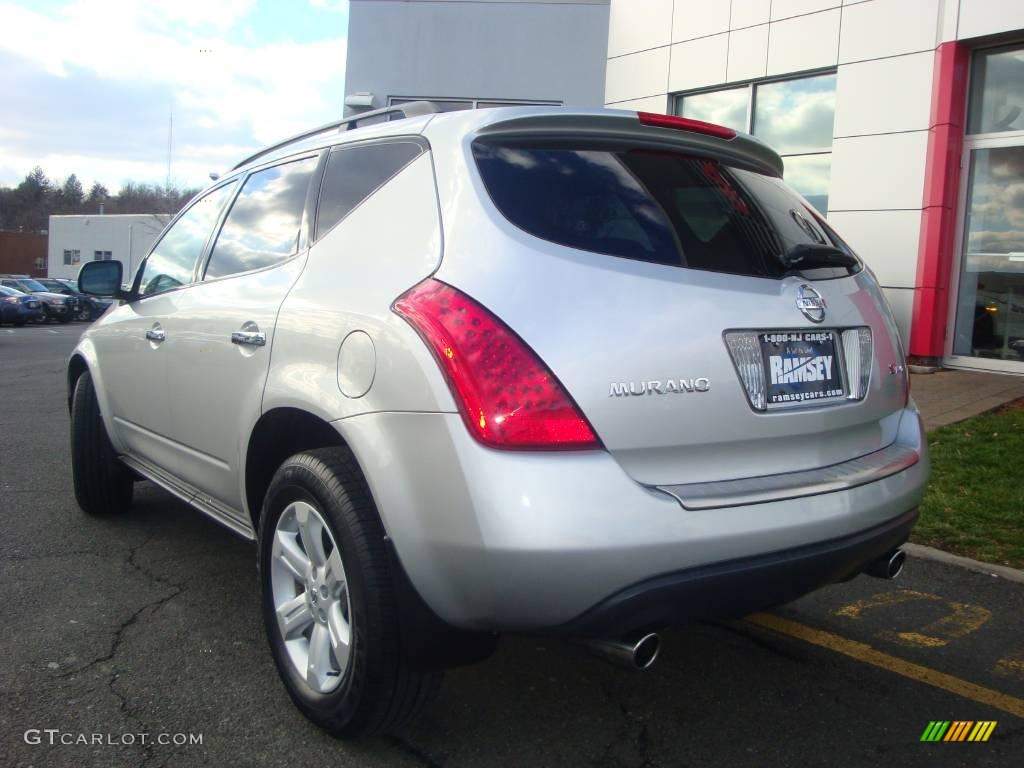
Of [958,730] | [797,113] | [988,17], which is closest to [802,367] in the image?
[958,730]

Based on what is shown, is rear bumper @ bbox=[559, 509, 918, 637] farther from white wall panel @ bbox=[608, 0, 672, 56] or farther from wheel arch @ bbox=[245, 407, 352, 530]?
white wall panel @ bbox=[608, 0, 672, 56]

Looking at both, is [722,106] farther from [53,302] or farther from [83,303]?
[83,303]

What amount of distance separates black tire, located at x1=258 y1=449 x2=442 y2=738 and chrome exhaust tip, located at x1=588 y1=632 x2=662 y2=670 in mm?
500

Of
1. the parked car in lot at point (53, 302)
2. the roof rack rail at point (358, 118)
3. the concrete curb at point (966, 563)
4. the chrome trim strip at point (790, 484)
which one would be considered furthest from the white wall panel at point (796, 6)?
the parked car in lot at point (53, 302)

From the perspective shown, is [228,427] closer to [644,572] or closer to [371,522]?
[371,522]

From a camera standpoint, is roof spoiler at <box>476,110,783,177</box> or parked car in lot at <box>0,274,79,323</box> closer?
roof spoiler at <box>476,110,783,177</box>

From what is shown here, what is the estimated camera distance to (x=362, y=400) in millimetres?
2496

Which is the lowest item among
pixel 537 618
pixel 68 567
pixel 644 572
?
pixel 68 567

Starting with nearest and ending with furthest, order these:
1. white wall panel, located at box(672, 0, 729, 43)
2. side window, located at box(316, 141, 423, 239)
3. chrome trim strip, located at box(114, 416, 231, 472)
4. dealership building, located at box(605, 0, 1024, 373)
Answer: side window, located at box(316, 141, 423, 239)
chrome trim strip, located at box(114, 416, 231, 472)
dealership building, located at box(605, 0, 1024, 373)
white wall panel, located at box(672, 0, 729, 43)

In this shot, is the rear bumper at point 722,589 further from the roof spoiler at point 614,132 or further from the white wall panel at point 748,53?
the white wall panel at point 748,53

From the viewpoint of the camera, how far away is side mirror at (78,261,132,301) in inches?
183

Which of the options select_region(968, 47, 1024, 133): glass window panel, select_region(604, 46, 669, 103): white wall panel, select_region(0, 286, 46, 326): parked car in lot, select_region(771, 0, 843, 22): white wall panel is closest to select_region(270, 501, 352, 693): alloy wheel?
select_region(968, 47, 1024, 133): glass window panel

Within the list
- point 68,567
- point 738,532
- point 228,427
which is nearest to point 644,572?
point 738,532

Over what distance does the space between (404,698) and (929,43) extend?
1045cm
